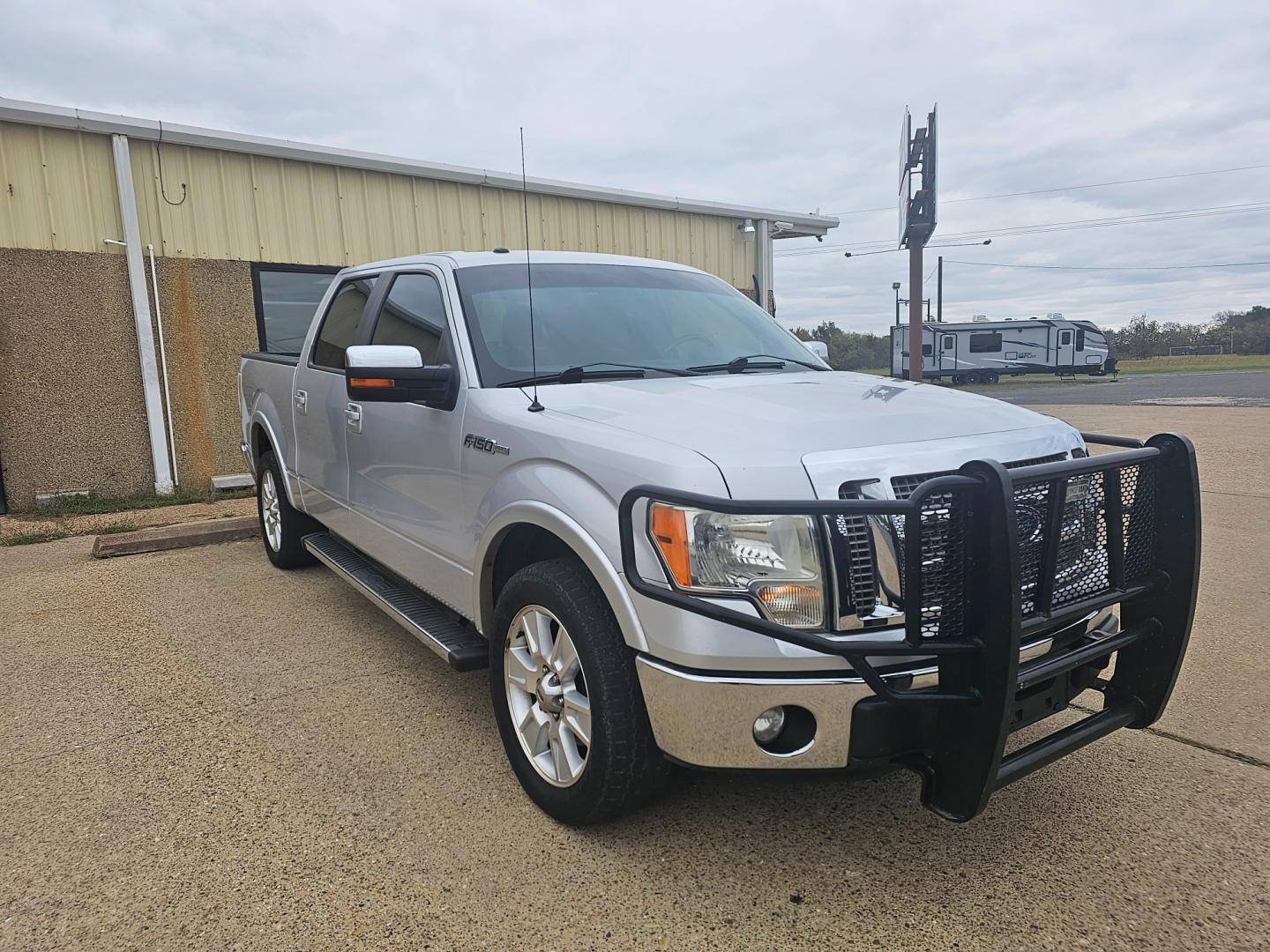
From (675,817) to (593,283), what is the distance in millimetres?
2204

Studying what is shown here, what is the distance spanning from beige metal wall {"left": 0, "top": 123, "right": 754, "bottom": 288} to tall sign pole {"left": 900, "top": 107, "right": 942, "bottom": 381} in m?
10.6

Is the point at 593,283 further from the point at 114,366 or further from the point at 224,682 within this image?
the point at 114,366

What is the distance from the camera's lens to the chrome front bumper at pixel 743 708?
208cm

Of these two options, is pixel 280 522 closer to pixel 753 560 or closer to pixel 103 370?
pixel 103 370

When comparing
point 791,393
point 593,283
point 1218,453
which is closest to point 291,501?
point 593,283

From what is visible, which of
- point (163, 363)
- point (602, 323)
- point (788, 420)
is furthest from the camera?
point (163, 363)

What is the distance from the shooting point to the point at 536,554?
9.62 ft

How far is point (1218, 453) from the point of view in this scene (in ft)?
34.9

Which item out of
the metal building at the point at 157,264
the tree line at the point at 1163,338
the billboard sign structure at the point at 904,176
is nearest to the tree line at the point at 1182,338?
the tree line at the point at 1163,338

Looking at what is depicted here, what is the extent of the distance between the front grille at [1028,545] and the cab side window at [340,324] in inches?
120

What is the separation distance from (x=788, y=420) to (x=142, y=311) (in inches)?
291

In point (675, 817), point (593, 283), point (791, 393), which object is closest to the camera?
point (675, 817)

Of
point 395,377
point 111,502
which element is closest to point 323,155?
point 111,502

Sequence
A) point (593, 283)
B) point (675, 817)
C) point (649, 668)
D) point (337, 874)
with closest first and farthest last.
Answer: point (649, 668)
point (337, 874)
point (675, 817)
point (593, 283)
